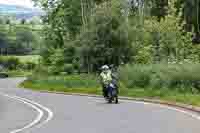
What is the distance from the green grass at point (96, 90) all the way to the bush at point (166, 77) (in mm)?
772

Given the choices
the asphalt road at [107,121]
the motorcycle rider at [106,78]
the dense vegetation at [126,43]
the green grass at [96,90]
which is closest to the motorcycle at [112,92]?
the motorcycle rider at [106,78]

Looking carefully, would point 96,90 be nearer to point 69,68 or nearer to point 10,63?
point 69,68

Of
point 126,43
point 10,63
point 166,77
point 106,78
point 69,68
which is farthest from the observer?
point 10,63

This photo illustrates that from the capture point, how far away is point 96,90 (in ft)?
133

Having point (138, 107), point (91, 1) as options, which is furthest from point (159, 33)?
point (138, 107)

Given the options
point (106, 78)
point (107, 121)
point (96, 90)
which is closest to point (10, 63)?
point (96, 90)

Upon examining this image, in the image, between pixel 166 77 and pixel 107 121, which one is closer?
pixel 107 121

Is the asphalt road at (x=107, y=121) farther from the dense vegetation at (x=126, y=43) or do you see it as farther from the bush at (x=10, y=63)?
the bush at (x=10, y=63)

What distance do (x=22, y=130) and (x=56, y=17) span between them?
198ft

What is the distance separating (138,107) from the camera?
25.9 meters

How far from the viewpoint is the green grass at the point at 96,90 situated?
92.3ft

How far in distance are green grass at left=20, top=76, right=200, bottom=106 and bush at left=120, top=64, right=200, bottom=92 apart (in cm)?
77

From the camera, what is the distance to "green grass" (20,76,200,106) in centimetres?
2814

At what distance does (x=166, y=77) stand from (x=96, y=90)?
708 cm
